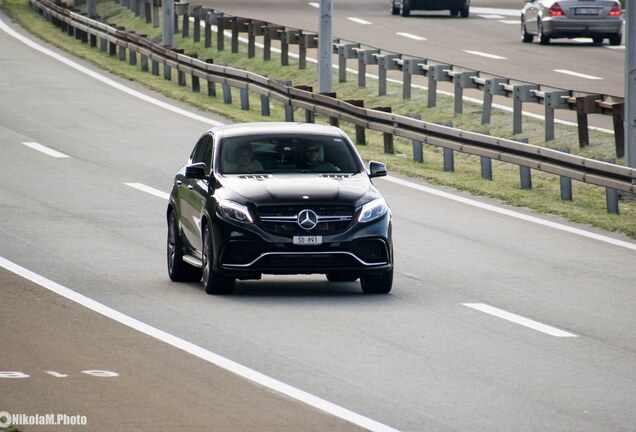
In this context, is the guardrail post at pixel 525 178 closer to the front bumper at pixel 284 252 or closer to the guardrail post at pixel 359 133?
the guardrail post at pixel 359 133

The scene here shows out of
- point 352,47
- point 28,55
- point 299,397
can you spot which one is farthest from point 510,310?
point 28,55

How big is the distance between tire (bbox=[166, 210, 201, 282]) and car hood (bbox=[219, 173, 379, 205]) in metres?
1.03

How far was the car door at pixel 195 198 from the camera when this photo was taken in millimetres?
14899

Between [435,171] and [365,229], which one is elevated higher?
[365,229]

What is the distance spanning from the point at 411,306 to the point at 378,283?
0.75 m

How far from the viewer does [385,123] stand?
26641 mm

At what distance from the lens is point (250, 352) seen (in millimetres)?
11531

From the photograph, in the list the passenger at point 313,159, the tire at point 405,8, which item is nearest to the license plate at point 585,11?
the tire at point 405,8

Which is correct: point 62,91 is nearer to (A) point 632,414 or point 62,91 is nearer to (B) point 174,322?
(B) point 174,322

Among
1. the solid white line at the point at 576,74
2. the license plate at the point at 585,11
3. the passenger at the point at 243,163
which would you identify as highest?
the passenger at the point at 243,163

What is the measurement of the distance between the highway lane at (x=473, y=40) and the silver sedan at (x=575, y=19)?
1.33 feet

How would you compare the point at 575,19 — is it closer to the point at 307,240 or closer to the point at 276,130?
the point at 276,130

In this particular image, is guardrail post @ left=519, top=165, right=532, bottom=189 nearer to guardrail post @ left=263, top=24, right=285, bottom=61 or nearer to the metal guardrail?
the metal guardrail

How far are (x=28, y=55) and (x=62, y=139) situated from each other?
14710 millimetres
